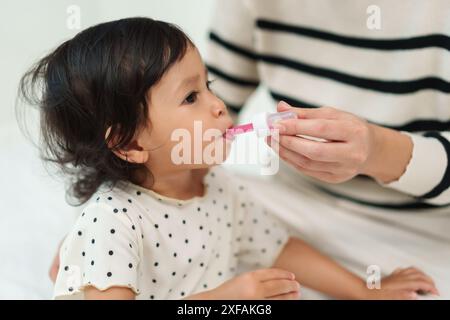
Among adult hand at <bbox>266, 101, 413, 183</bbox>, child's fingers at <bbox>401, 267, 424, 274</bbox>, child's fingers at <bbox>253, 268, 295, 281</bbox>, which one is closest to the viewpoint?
adult hand at <bbox>266, 101, 413, 183</bbox>

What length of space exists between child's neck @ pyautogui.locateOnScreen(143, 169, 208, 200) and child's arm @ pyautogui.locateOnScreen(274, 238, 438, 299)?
21 cm

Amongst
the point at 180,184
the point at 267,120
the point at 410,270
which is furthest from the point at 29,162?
the point at 410,270

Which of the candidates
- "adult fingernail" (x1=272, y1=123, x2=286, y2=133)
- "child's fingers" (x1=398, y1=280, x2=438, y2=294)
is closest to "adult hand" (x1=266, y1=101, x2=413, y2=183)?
"adult fingernail" (x1=272, y1=123, x2=286, y2=133)

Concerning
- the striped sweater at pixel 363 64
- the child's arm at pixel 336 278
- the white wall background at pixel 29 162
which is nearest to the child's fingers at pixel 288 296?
the child's arm at pixel 336 278

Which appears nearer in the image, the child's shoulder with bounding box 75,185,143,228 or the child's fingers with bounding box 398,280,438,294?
the child's shoulder with bounding box 75,185,143,228

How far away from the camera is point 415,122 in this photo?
3.14 feet

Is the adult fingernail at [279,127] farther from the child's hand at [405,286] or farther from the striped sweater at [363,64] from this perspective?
the child's hand at [405,286]

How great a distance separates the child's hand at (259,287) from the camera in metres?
0.79

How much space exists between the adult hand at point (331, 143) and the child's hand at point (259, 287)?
0.55ft

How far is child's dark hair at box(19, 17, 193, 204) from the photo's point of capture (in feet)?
2.43

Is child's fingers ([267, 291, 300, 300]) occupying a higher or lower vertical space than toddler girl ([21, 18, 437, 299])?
lower

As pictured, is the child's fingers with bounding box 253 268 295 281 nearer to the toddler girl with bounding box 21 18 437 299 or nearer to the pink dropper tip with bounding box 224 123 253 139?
the toddler girl with bounding box 21 18 437 299
